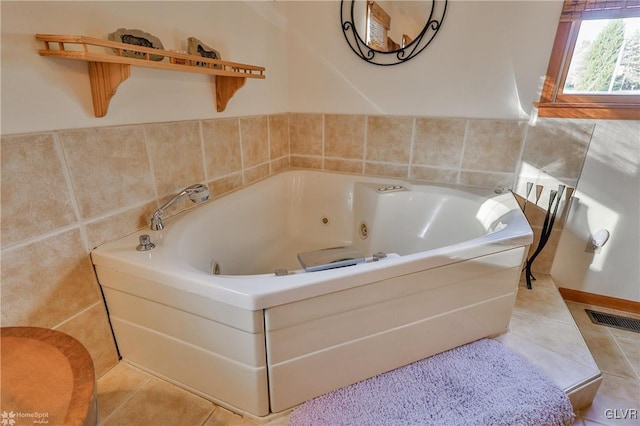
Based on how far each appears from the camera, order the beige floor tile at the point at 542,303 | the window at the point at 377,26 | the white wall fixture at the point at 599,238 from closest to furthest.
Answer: the beige floor tile at the point at 542,303, the white wall fixture at the point at 599,238, the window at the point at 377,26

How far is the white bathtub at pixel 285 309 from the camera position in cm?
90

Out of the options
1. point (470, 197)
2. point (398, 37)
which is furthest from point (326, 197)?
point (398, 37)

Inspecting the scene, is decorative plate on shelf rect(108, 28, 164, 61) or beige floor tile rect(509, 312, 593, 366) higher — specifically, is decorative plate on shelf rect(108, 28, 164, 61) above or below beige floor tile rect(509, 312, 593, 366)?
above

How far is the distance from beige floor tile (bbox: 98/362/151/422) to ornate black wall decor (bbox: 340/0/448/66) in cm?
188

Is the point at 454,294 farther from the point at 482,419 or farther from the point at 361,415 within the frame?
the point at 361,415

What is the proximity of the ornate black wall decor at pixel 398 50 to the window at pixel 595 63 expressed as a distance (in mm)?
563

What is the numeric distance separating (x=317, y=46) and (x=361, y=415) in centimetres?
189

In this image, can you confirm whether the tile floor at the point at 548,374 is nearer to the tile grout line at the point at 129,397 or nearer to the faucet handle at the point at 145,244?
the tile grout line at the point at 129,397

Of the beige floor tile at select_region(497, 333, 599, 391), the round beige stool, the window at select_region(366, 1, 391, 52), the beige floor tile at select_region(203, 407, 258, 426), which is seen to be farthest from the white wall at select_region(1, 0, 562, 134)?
the beige floor tile at select_region(497, 333, 599, 391)

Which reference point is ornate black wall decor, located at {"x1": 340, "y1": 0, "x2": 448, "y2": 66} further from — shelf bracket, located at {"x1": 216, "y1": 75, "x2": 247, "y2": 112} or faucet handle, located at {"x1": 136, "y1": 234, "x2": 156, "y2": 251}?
faucet handle, located at {"x1": 136, "y1": 234, "x2": 156, "y2": 251}

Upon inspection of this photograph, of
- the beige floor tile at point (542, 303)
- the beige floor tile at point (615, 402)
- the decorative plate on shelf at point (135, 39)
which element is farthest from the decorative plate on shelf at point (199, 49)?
the beige floor tile at point (615, 402)

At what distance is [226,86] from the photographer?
146 cm

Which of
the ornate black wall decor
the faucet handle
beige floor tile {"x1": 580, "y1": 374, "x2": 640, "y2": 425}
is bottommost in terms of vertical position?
beige floor tile {"x1": 580, "y1": 374, "x2": 640, "y2": 425}

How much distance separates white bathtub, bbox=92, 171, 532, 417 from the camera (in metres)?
0.90
